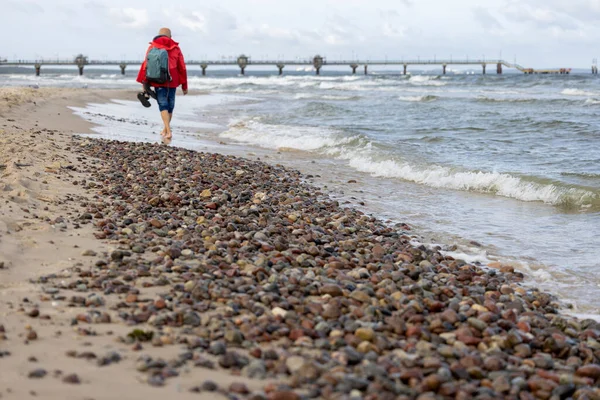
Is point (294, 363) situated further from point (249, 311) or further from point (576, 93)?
point (576, 93)

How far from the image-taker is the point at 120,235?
197 inches

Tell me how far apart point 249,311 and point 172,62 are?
726 cm

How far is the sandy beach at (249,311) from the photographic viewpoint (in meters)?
2.73

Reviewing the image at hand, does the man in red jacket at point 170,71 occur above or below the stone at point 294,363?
above

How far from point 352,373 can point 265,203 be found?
4.05 meters

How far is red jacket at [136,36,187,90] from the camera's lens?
32.4 feet

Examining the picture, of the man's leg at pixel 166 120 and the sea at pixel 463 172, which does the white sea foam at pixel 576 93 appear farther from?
the man's leg at pixel 166 120

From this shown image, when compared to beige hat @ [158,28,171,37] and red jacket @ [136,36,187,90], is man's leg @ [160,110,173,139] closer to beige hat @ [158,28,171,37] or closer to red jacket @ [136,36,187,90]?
red jacket @ [136,36,187,90]

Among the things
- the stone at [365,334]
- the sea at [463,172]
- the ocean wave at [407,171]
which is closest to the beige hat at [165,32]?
the sea at [463,172]

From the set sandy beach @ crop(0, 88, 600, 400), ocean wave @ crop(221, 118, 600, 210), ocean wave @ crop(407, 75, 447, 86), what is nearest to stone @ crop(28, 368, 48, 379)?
sandy beach @ crop(0, 88, 600, 400)

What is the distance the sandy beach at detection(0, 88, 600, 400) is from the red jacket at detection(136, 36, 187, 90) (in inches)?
158

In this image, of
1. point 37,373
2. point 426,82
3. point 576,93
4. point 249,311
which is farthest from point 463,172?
point 426,82

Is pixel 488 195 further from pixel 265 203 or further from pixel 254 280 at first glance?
pixel 254 280

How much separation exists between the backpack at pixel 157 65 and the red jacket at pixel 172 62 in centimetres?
11
